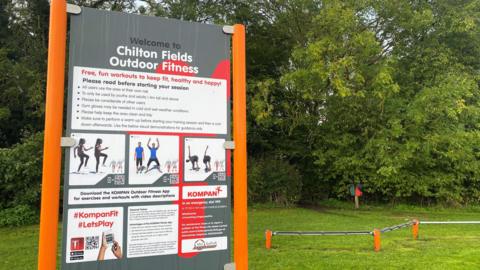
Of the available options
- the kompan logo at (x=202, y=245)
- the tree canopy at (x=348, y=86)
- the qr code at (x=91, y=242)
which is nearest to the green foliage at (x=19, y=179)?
the tree canopy at (x=348, y=86)

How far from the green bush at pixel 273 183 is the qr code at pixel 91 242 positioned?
1456cm

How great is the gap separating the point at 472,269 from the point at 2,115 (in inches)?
655

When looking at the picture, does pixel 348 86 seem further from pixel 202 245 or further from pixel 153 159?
pixel 153 159

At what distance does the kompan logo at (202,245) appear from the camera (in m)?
3.57

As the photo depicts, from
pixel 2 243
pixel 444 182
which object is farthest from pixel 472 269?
pixel 444 182

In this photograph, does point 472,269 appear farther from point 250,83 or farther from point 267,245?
point 250,83

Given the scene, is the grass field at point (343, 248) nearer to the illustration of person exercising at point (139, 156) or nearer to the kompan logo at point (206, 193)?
the kompan logo at point (206, 193)

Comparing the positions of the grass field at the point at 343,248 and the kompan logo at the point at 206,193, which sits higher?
the kompan logo at the point at 206,193

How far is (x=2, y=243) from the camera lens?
1015 cm

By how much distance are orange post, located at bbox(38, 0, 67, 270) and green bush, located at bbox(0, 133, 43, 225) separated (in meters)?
11.3

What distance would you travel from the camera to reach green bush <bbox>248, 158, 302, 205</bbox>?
17.9 m

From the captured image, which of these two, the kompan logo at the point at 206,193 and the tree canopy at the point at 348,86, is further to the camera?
the tree canopy at the point at 348,86

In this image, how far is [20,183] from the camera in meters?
13.9

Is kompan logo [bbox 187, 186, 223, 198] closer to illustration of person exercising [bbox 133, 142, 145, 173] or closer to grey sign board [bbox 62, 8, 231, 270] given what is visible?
grey sign board [bbox 62, 8, 231, 270]
